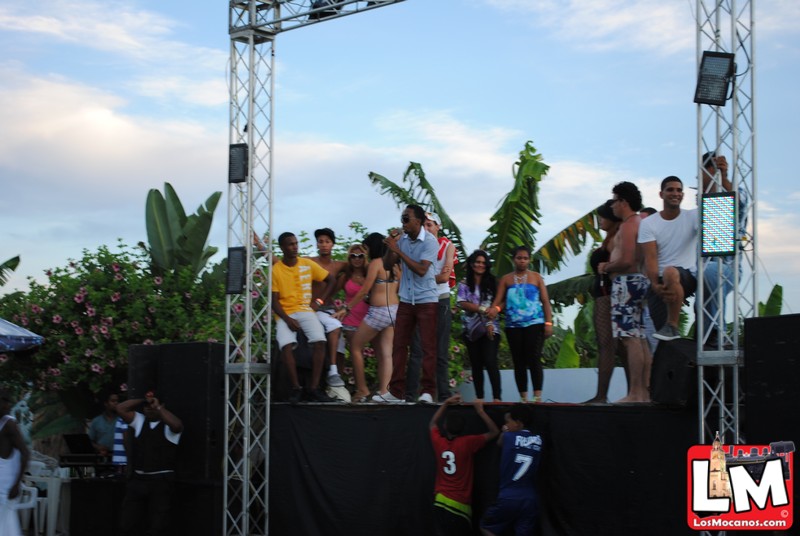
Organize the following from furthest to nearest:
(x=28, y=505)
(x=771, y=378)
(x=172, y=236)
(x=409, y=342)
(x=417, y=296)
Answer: (x=172, y=236) → (x=28, y=505) → (x=409, y=342) → (x=417, y=296) → (x=771, y=378)

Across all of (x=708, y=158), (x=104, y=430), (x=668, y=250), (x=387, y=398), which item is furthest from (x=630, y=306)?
(x=104, y=430)

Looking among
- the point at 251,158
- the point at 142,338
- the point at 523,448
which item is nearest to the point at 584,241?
the point at 142,338

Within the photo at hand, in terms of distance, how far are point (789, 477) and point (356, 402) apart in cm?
448

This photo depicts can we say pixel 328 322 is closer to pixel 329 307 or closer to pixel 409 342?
pixel 329 307

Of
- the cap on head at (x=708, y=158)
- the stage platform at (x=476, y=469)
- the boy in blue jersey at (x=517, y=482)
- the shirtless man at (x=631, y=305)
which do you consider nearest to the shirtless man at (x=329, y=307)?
the stage platform at (x=476, y=469)

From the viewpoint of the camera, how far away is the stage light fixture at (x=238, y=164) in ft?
33.8

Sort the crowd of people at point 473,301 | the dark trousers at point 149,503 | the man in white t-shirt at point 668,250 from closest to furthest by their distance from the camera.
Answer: the man in white t-shirt at point 668,250 → the crowd of people at point 473,301 → the dark trousers at point 149,503

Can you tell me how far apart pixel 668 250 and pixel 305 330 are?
147 inches

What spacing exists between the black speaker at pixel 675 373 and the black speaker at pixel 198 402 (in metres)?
4.59

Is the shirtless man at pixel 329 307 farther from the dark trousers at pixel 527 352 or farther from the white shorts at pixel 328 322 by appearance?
the dark trousers at pixel 527 352

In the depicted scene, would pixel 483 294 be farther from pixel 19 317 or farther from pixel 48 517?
pixel 19 317

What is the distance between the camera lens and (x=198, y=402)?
1052 cm

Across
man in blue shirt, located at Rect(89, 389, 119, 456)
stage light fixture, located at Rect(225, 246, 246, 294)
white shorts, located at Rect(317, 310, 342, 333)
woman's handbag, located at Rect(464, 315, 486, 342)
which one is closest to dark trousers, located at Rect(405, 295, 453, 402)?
woman's handbag, located at Rect(464, 315, 486, 342)

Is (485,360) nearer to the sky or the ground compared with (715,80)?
nearer to the ground
